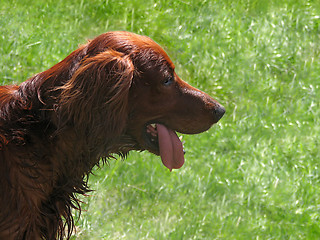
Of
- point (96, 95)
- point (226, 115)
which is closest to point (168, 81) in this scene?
point (96, 95)

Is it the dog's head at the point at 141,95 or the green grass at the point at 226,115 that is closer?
the dog's head at the point at 141,95

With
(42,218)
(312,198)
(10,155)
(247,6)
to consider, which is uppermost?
(10,155)

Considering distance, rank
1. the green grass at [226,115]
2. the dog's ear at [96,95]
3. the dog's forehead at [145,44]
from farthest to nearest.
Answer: the green grass at [226,115] < the dog's forehead at [145,44] < the dog's ear at [96,95]

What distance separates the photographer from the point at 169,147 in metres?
4.05

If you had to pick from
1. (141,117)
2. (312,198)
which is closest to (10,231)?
(141,117)

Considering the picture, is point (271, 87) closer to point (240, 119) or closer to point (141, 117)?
point (240, 119)

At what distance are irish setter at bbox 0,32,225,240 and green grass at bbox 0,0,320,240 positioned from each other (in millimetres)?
1344

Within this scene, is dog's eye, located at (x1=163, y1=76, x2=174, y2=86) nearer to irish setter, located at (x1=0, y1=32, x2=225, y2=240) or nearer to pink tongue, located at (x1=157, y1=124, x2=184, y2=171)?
irish setter, located at (x1=0, y1=32, x2=225, y2=240)

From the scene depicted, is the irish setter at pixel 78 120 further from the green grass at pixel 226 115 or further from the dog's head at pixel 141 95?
the green grass at pixel 226 115

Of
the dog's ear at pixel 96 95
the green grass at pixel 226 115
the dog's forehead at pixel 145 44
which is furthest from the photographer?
the green grass at pixel 226 115

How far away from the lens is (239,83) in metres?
7.23

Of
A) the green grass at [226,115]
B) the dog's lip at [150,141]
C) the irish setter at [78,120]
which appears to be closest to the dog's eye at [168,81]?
the irish setter at [78,120]

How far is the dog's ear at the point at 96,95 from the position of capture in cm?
366

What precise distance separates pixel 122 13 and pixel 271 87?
6.32 ft
